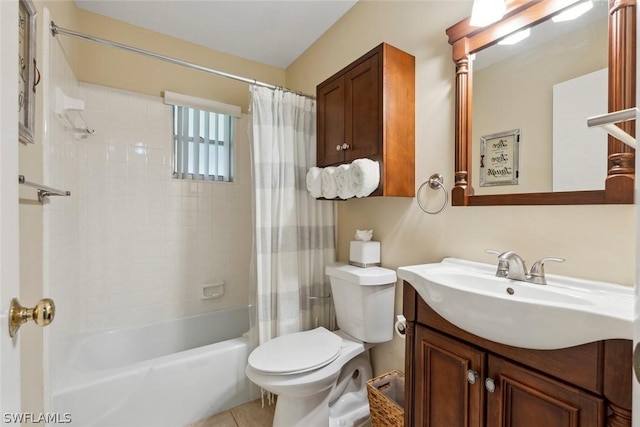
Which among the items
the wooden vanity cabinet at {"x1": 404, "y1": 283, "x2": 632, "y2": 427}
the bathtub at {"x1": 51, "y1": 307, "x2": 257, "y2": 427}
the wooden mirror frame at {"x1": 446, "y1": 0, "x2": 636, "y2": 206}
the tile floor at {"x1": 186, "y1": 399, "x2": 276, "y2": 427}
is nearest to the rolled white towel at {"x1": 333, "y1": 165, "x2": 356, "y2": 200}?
the wooden mirror frame at {"x1": 446, "y1": 0, "x2": 636, "y2": 206}

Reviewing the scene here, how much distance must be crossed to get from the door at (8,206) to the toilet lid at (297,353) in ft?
3.05

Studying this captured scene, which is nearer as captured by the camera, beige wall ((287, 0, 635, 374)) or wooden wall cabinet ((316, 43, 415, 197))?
beige wall ((287, 0, 635, 374))

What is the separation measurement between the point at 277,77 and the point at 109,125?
1.39 m

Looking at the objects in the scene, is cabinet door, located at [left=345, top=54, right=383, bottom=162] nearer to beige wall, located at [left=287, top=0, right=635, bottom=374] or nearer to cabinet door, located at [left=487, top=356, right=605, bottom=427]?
beige wall, located at [left=287, top=0, right=635, bottom=374]

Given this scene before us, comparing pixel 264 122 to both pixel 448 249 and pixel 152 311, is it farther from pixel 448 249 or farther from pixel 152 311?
pixel 152 311

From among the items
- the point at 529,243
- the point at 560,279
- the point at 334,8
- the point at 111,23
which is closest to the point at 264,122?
the point at 334,8

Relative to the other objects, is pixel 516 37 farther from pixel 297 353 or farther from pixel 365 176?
pixel 297 353

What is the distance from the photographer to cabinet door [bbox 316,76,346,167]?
1.64 metres

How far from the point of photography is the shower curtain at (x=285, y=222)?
68.6 inches

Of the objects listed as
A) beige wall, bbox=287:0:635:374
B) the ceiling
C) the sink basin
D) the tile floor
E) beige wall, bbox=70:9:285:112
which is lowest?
the tile floor

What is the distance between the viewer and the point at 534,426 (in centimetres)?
72

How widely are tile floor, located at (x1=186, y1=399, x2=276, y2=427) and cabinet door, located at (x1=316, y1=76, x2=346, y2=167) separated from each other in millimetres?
1527

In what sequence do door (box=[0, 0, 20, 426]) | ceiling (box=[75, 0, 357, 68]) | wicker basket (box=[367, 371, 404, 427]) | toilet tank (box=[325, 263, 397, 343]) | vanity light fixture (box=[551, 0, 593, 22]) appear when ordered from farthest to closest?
ceiling (box=[75, 0, 357, 68]), toilet tank (box=[325, 263, 397, 343]), wicker basket (box=[367, 371, 404, 427]), vanity light fixture (box=[551, 0, 593, 22]), door (box=[0, 0, 20, 426])

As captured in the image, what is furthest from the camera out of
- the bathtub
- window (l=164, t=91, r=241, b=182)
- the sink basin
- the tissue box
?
window (l=164, t=91, r=241, b=182)
